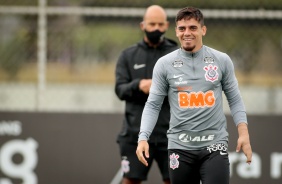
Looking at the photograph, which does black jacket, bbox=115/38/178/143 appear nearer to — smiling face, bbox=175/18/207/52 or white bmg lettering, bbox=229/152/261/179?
smiling face, bbox=175/18/207/52

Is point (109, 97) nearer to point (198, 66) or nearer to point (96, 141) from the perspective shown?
point (96, 141)

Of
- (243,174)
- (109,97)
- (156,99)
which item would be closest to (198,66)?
(156,99)

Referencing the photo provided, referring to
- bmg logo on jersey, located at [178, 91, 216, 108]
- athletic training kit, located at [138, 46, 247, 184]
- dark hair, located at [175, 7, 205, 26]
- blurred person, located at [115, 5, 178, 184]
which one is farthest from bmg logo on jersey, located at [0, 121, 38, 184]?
dark hair, located at [175, 7, 205, 26]

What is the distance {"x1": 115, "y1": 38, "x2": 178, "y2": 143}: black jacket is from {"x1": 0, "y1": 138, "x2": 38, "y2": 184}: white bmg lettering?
2459 millimetres

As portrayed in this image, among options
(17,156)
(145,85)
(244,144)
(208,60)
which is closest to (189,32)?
(208,60)

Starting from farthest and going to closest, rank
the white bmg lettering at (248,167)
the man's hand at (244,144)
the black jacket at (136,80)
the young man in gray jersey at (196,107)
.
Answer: the white bmg lettering at (248,167), the black jacket at (136,80), the young man in gray jersey at (196,107), the man's hand at (244,144)

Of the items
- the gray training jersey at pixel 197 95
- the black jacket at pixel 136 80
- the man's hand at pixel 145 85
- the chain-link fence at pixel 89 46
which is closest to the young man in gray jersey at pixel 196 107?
the gray training jersey at pixel 197 95

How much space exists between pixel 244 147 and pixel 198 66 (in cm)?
73

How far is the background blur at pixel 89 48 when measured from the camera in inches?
398

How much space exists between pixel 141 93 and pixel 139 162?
Result: 704 mm

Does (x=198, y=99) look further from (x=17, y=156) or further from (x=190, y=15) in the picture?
(x=17, y=156)

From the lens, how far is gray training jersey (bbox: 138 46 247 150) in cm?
598

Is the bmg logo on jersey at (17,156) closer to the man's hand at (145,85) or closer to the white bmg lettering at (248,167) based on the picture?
the white bmg lettering at (248,167)

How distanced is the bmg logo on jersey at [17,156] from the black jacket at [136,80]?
8.11 ft
